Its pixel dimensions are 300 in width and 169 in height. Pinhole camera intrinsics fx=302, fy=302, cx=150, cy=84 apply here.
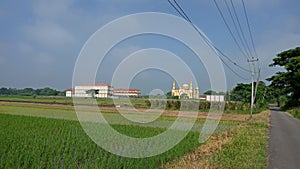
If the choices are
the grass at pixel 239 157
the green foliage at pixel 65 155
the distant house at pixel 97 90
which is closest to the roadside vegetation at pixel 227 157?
the grass at pixel 239 157

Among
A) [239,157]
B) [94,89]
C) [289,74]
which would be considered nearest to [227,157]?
[239,157]

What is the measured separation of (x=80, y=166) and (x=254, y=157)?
4.54 metres

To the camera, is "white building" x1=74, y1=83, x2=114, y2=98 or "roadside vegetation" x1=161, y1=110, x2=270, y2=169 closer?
"roadside vegetation" x1=161, y1=110, x2=270, y2=169

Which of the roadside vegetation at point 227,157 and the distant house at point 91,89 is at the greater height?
the distant house at point 91,89

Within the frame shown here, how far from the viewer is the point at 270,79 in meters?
47.0

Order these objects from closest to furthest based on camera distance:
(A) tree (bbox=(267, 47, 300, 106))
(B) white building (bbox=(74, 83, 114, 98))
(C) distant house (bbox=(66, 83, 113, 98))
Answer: (C) distant house (bbox=(66, 83, 113, 98)), (B) white building (bbox=(74, 83, 114, 98)), (A) tree (bbox=(267, 47, 300, 106))

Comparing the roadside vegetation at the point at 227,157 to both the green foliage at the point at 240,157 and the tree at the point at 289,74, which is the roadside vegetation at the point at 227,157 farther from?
the tree at the point at 289,74

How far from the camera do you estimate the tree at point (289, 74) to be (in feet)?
131

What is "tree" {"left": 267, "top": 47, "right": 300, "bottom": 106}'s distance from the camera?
39.9 m

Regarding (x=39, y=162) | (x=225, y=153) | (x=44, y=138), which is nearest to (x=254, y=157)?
(x=225, y=153)

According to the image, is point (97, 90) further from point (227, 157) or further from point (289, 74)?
point (289, 74)

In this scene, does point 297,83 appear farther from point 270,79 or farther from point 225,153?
point 225,153

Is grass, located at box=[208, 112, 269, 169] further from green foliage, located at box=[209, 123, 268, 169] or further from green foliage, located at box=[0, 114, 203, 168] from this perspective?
green foliage, located at box=[0, 114, 203, 168]

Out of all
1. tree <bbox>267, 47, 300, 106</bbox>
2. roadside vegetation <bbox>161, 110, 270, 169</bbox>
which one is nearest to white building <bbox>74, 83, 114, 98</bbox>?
roadside vegetation <bbox>161, 110, 270, 169</bbox>
